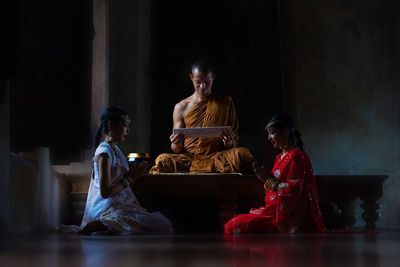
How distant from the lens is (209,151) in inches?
193

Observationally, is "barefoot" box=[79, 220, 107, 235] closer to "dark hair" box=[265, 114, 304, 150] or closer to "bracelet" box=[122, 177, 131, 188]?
"bracelet" box=[122, 177, 131, 188]

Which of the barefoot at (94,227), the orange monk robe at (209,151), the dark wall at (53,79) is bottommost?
the barefoot at (94,227)

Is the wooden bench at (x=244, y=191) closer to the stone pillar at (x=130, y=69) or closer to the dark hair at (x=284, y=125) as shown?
the dark hair at (x=284, y=125)

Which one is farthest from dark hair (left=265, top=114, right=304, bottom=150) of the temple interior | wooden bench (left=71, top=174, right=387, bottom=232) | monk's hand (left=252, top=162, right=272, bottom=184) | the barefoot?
the barefoot

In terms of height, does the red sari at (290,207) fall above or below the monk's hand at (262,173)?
below

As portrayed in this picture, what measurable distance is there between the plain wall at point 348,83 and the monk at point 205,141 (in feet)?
3.82

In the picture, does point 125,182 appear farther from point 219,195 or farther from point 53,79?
point 53,79

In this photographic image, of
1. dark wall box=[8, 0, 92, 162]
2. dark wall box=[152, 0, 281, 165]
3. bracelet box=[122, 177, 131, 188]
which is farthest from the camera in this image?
dark wall box=[152, 0, 281, 165]

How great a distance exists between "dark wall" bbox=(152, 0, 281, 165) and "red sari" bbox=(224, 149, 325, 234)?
2.65 meters

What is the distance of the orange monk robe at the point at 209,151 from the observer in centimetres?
454

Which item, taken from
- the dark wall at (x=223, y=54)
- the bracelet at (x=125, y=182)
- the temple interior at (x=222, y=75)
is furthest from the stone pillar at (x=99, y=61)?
the bracelet at (x=125, y=182)

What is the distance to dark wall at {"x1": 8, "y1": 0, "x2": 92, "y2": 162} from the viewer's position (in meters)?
5.47

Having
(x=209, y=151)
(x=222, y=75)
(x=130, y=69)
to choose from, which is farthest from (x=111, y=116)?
(x=222, y=75)

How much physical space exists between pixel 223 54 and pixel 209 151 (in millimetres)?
1975
